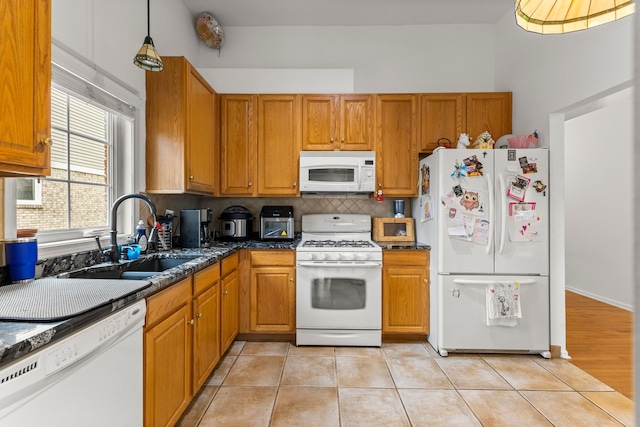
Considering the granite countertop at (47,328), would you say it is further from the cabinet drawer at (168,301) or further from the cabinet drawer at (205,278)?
the cabinet drawer at (205,278)

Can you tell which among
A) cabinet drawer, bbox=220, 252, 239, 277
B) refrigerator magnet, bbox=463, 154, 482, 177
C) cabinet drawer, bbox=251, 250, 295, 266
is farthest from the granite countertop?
refrigerator magnet, bbox=463, 154, 482, 177

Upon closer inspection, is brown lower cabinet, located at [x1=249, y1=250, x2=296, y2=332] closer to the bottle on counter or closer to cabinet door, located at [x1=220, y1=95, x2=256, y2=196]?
cabinet door, located at [x1=220, y1=95, x2=256, y2=196]

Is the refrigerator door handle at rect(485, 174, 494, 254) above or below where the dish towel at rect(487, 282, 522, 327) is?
above

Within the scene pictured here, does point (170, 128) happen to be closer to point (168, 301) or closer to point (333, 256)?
point (168, 301)

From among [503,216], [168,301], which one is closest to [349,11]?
[503,216]

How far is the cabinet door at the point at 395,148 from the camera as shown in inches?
129

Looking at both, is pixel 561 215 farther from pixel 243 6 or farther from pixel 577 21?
pixel 243 6

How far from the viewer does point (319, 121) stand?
3.30 meters

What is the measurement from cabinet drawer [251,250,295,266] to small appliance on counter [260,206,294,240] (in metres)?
0.37

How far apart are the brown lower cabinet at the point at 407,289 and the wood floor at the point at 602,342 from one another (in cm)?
120

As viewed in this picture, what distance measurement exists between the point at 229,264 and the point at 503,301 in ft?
7.13

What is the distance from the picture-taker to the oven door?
292 cm

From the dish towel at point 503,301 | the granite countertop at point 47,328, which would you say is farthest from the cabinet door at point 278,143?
the dish towel at point 503,301

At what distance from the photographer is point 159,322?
1.55 meters
